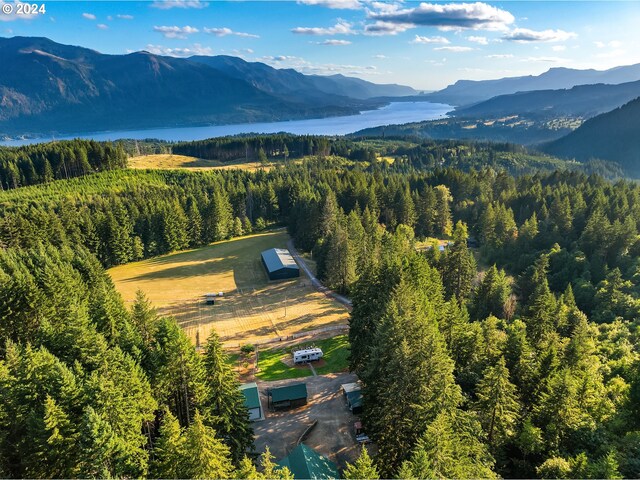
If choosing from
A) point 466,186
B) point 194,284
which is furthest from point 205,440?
point 466,186

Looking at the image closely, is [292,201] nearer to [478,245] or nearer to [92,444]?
[478,245]

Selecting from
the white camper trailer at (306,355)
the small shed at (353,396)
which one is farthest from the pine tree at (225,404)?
the white camper trailer at (306,355)

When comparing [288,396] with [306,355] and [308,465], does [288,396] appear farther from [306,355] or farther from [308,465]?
[308,465]

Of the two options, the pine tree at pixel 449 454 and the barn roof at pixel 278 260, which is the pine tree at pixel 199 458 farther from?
the barn roof at pixel 278 260

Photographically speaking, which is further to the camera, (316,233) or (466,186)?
(466,186)

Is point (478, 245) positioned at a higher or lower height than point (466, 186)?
lower

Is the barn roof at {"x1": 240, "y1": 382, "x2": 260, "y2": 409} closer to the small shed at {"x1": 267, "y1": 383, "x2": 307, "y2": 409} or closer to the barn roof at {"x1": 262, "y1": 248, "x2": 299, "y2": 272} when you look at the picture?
the small shed at {"x1": 267, "y1": 383, "x2": 307, "y2": 409}
